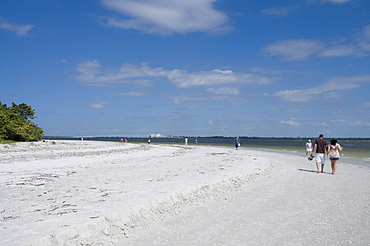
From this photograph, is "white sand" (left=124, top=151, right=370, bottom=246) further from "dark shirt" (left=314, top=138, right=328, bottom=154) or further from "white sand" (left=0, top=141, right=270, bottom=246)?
"dark shirt" (left=314, top=138, right=328, bottom=154)

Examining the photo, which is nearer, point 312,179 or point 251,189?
point 251,189

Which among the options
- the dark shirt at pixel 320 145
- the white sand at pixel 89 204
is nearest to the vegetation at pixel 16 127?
the white sand at pixel 89 204

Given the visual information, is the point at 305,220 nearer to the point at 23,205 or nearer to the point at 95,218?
the point at 95,218

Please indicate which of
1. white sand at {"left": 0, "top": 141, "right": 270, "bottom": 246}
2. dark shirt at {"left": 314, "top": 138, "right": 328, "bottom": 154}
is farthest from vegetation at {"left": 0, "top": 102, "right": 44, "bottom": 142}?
dark shirt at {"left": 314, "top": 138, "right": 328, "bottom": 154}

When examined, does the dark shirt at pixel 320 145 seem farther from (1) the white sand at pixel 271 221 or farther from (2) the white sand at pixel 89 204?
(2) the white sand at pixel 89 204

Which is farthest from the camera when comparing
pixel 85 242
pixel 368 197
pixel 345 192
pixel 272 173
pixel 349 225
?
pixel 272 173

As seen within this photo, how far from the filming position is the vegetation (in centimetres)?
4109

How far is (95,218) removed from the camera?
246 inches

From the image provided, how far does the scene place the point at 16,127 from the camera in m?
42.9

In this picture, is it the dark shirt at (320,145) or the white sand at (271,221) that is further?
the dark shirt at (320,145)

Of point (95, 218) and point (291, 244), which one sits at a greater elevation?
point (95, 218)

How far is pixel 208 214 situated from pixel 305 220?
2492 mm

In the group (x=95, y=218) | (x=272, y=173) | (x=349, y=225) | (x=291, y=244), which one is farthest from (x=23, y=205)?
(x=272, y=173)

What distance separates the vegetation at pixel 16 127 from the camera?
41094 mm
